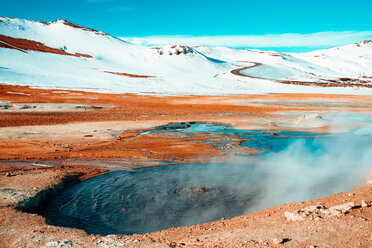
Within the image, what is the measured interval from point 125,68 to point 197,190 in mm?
79143

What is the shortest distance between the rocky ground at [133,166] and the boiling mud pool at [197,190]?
2.46ft

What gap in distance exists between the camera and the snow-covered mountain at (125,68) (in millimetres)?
57812

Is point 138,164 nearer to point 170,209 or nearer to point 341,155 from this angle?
point 170,209

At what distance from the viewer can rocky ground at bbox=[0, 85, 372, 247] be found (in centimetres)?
579

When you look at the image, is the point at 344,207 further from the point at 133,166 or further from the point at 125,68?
the point at 125,68

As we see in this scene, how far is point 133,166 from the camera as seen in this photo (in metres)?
11.8

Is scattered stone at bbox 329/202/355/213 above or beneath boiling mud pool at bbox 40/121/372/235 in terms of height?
above

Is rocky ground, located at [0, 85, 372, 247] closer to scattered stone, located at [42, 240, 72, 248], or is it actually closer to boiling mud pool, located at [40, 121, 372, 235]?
scattered stone, located at [42, 240, 72, 248]

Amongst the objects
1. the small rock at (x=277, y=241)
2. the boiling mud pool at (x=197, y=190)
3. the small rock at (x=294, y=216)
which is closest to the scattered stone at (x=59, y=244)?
the boiling mud pool at (x=197, y=190)

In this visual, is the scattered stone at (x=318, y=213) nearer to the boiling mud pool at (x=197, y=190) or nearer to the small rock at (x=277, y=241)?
the small rock at (x=277, y=241)

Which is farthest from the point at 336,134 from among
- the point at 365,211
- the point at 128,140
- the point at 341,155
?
→ the point at 365,211

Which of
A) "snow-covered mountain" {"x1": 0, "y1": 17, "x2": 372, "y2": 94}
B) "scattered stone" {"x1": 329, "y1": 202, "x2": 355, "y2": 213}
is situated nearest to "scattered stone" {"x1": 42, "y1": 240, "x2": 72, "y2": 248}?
"scattered stone" {"x1": 329, "y1": 202, "x2": 355, "y2": 213}

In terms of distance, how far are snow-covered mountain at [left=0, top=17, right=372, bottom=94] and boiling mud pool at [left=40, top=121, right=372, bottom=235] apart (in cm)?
3923

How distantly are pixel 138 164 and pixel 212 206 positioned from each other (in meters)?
4.33
